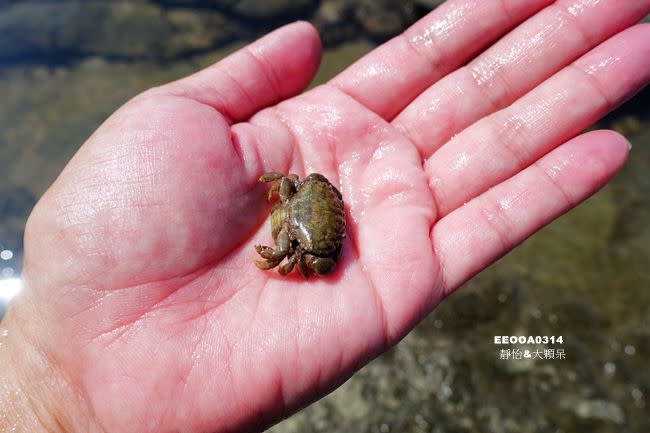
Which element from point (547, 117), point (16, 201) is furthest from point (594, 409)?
point (16, 201)

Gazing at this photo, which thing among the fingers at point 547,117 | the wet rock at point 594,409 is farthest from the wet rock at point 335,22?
the wet rock at point 594,409

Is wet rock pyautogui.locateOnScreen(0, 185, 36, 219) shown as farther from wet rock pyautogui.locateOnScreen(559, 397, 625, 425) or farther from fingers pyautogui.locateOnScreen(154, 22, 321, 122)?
wet rock pyautogui.locateOnScreen(559, 397, 625, 425)

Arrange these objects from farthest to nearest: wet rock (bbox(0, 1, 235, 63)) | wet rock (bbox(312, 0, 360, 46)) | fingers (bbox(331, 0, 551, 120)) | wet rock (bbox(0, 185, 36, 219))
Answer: wet rock (bbox(312, 0, 360, 46)) < wet rock (bbox(0, 1, 235, 63)) < wet rock (bbox(0, 185, 36, 219)) < fingers (bbox(331, 0, 551, 120))

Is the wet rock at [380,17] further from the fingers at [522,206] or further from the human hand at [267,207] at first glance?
the fingers at [522,206]

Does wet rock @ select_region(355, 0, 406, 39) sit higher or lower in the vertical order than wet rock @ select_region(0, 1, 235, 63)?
lower

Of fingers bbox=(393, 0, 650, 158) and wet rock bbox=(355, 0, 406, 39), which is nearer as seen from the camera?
fingers bbox=(393, 0, 650, 158)

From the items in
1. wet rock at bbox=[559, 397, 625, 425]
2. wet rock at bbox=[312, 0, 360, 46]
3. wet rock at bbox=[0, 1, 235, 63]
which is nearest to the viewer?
wet rock at bbox=[559, 397, 625, 425]

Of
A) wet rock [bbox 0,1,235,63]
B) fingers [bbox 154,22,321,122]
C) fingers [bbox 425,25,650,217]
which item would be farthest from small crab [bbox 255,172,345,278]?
wet rock [bbox 0,1,235,63]
